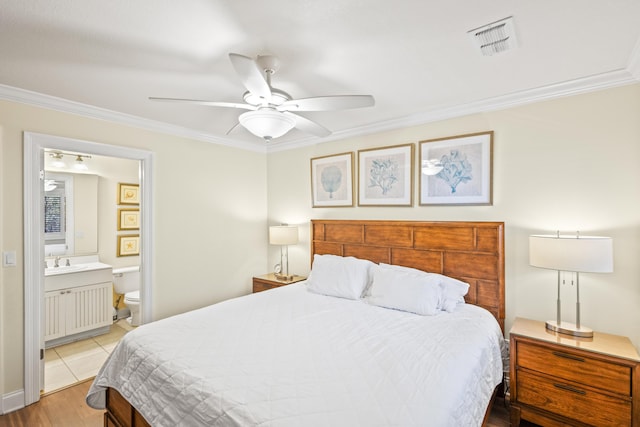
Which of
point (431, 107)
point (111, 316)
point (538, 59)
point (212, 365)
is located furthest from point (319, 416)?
point (111, 316)

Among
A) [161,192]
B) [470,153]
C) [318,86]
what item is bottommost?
[161,192]

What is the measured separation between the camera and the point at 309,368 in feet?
5.09

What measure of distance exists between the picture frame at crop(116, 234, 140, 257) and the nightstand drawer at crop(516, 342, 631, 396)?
4.79 meters

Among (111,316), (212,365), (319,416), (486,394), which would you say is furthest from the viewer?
(111,316)

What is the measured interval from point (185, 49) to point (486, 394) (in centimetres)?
263

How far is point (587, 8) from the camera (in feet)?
4.83

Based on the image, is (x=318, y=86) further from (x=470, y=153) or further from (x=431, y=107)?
(x=470, y=153)

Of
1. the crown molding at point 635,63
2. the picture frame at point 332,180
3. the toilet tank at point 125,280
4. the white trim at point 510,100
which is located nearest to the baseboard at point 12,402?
the toilet tank at point 125,280

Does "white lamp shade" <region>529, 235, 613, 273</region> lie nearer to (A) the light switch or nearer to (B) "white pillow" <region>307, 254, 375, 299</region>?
(B) "white pillow" <region>307, 254, 375, 299</region>

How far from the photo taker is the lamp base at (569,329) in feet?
6.82

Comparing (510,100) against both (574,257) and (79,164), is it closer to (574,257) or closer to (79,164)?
(574,257)

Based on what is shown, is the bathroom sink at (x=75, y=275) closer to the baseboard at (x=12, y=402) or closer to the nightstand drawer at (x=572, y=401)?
the baseboard at (x=12, y=402)

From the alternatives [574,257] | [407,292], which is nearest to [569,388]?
[574,257]

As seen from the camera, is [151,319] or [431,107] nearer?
[431,107]
